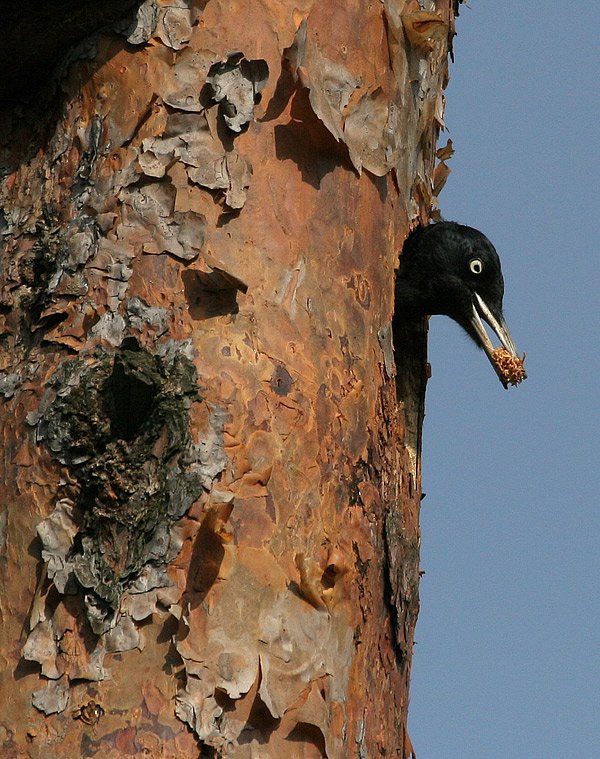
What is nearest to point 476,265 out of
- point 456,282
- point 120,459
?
point 456,282

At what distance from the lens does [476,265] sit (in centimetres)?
373

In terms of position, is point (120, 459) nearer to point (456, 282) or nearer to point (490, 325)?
point (456, 282)

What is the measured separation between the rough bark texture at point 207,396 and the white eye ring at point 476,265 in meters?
0.80

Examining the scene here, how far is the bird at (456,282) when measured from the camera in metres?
3.23

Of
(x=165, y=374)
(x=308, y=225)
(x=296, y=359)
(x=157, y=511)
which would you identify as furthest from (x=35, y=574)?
(x=308, y=225)

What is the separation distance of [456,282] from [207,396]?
1.42 metres

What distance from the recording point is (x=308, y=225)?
2.62 m

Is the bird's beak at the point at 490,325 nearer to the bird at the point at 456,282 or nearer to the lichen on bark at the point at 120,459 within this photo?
the bird at the point at 456,282

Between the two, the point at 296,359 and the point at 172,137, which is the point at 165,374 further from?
the point at 172,137

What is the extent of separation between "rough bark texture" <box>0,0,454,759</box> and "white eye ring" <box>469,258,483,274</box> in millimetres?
796

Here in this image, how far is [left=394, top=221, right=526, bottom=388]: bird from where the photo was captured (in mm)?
3234

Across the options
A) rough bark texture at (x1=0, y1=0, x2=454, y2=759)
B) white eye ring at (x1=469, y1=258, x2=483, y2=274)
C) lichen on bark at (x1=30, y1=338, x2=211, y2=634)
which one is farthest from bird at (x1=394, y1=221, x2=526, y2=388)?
lichen on bark at (x1=30, y1=338, x2=211, y2=634)

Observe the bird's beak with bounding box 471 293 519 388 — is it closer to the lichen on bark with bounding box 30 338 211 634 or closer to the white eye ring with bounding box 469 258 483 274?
the white eye ring with bounding box 469 258 483 274

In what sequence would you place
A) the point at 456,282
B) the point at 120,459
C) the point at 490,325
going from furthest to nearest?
1. the point at 490,325
2. the point at 456,282
3. the point at 120,459
